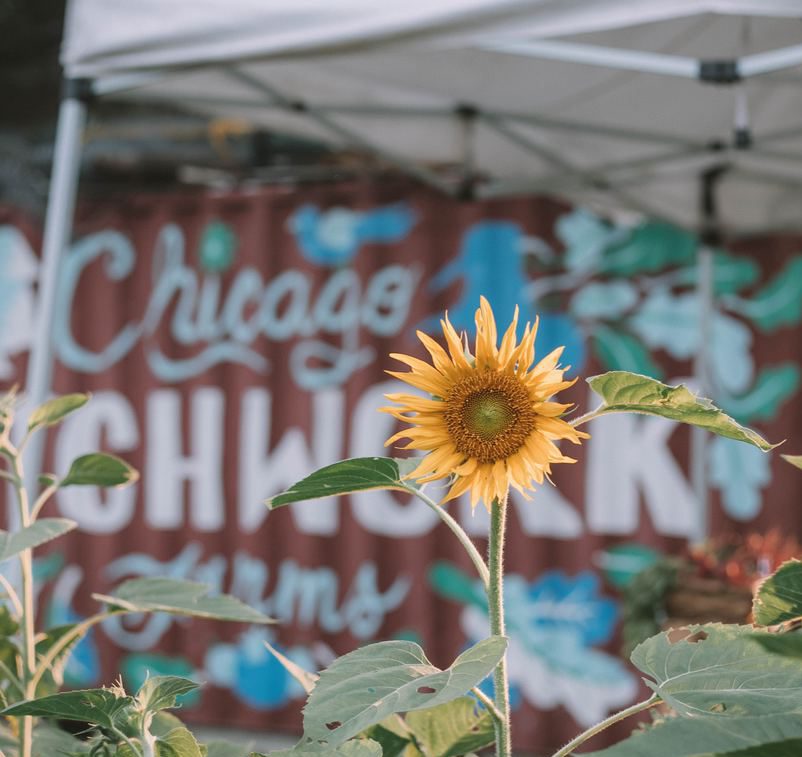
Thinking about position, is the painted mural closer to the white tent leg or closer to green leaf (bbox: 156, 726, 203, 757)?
the white tent leg

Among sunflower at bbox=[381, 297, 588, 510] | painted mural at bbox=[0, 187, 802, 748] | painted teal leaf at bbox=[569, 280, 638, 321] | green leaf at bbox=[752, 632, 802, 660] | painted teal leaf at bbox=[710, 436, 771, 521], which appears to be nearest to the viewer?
green leaf at bbox=[752, 632, 802, 660]

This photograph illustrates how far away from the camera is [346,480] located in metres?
0.58

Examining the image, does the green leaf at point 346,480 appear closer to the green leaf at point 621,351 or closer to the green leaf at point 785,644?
the green leaf at point 785,644

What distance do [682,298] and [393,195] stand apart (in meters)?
1.24

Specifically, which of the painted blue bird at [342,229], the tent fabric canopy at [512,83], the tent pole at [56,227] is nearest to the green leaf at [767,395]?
the tent fabric canopy at [512,83]

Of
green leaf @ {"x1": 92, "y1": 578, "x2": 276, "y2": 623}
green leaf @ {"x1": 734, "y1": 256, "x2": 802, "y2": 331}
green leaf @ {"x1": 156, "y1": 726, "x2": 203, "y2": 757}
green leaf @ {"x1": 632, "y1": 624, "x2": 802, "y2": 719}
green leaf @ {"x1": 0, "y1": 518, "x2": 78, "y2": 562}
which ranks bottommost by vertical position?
green leaf @ {"x1": 156, "y1": 726, "x2": 203, "y2": 757}

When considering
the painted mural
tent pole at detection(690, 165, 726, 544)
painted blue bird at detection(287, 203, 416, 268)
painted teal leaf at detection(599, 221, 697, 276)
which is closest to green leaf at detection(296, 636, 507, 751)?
tent pole at detection(690, 165, 726, 544)

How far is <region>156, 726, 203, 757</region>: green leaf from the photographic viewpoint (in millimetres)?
545

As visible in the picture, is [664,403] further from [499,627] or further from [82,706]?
[82,706]

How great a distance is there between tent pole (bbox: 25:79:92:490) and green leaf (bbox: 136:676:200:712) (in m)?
→ 1.44

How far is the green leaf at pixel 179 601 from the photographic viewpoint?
2.22ft

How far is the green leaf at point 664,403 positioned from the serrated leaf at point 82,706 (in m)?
0.28

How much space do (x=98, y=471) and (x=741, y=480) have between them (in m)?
3.50

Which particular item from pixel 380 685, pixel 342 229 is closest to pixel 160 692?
pixel 380 685
